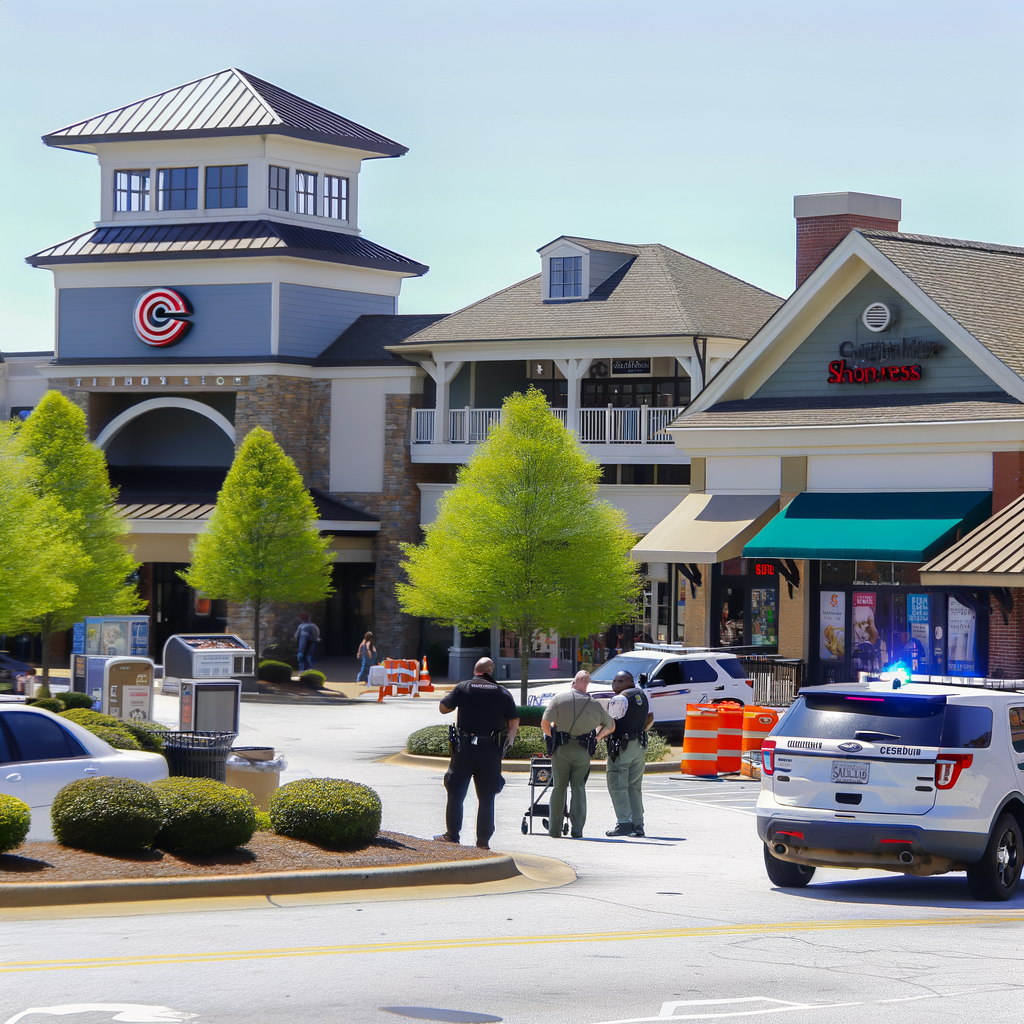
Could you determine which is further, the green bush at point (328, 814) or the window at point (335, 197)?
the window at point (335, 197)

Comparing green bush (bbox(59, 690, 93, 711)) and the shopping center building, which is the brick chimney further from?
green bush (bbox(59, 690, 93, 711))

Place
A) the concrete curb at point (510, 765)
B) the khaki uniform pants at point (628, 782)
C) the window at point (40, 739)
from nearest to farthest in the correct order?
1. the window at point (40, 739)
2. the khaki uniform pants at point (628, 782)
3. the concrete curb at point (510, 765)

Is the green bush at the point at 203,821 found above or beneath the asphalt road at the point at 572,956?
above

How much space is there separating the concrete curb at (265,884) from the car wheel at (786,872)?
2178mm

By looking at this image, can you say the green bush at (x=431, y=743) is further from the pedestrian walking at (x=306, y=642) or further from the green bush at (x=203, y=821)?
the pedestrian walking at (x=306, y=642)

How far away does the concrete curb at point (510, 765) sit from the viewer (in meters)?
23.2

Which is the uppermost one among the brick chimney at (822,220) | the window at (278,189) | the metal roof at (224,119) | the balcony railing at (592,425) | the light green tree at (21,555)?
the metal roof at (224,119)

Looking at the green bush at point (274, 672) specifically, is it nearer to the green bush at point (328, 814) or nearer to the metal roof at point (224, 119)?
the metal roof at point (224, 119)

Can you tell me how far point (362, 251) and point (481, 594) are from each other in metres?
20.8

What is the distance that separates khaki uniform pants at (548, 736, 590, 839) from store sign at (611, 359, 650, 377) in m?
26.9

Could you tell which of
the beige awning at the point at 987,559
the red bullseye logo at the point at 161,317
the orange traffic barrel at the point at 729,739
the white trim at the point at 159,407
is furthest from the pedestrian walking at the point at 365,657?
the orange traffic barrel at the point at 729,739

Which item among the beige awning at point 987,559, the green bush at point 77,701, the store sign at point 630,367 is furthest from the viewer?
the store sign at point 630,367

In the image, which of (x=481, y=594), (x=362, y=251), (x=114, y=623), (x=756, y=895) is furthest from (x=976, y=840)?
(x=362, y=251)

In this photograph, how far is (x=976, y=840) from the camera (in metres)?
12.1
